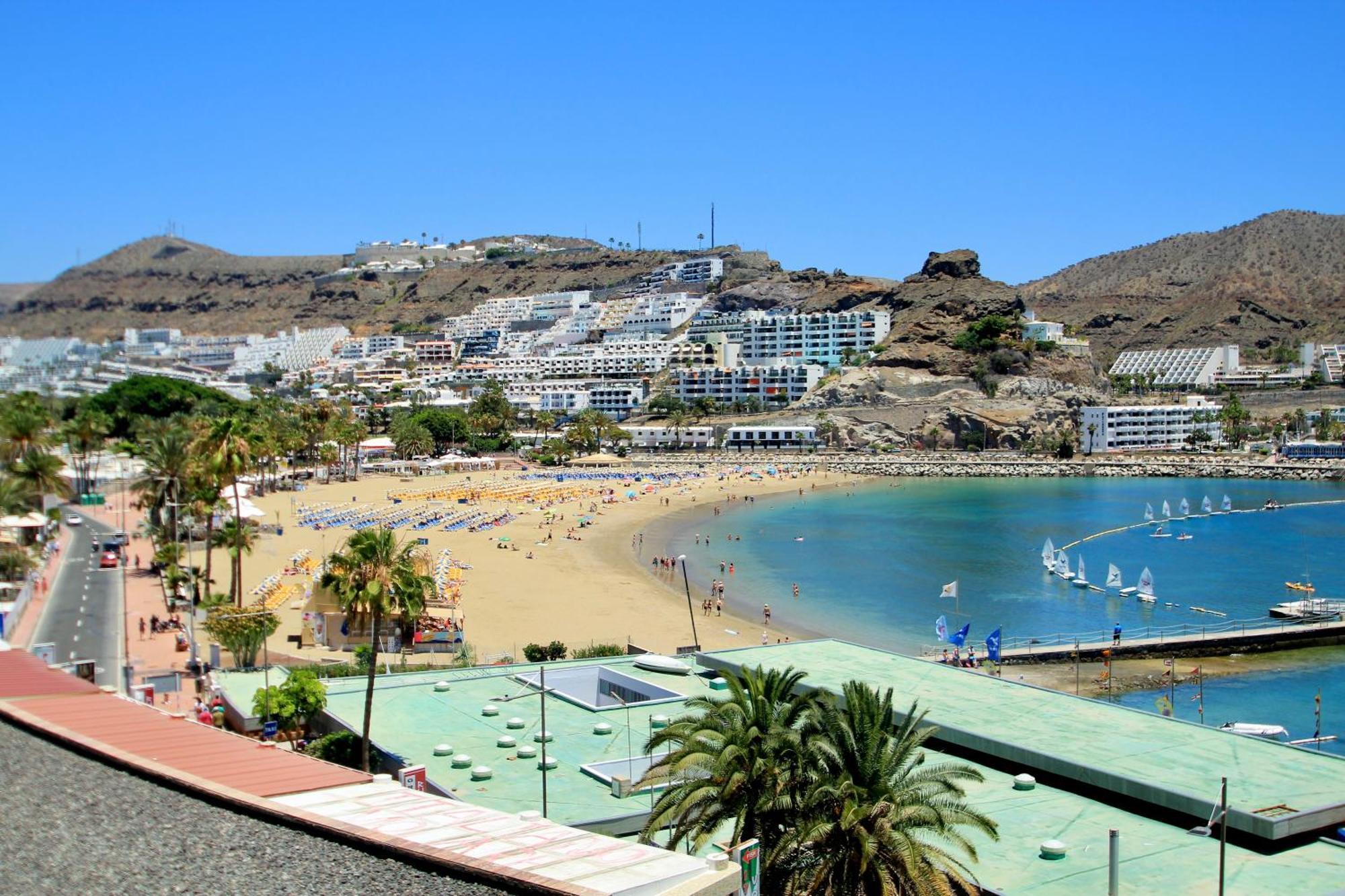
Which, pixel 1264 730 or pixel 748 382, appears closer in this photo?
pixel 1264 730

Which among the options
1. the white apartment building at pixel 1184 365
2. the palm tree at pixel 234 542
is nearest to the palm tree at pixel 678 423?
the white apartment building at pixel 1184 365

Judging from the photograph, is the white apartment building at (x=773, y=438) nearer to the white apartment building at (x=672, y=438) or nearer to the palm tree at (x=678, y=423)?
the white apartment building at (x=672, y=438)

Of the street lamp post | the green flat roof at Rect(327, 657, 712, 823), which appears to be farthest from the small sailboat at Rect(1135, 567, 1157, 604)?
the street lamp post

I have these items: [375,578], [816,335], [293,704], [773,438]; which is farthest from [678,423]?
[375,578]

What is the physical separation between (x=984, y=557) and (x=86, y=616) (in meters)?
37.0

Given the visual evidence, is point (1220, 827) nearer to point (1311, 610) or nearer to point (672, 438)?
point (1311, 610)

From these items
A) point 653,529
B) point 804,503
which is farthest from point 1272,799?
point 804,503

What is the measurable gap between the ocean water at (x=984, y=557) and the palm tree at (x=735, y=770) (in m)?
20.8

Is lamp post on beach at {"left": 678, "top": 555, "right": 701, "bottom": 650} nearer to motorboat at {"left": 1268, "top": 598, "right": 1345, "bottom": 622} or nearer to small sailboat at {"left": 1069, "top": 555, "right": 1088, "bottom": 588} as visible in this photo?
small sailboat at {"left": 1069, "top": 555, "right": 1088, "bottom": 588}

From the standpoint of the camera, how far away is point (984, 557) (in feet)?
170

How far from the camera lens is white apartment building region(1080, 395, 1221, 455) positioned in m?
111

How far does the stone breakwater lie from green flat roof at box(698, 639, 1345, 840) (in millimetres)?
81494

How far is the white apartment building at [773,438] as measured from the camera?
11381 cm

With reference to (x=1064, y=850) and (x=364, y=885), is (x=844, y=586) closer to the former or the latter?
(x=1064, y=850)
